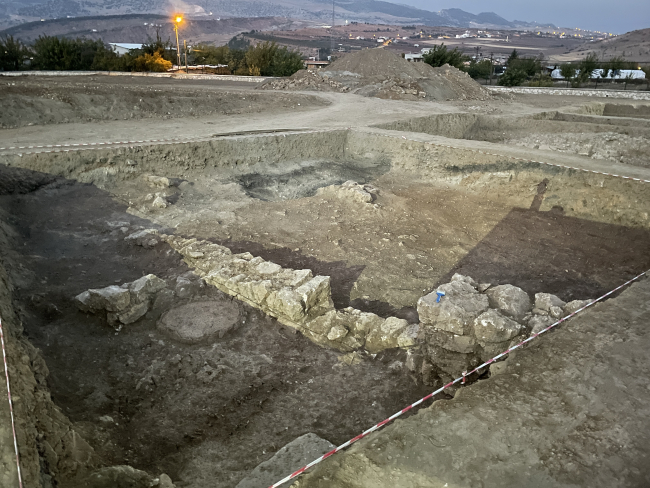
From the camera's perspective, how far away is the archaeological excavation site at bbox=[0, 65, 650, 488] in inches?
98.8

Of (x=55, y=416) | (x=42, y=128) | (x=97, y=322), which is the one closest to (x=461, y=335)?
(x=55, y=416)

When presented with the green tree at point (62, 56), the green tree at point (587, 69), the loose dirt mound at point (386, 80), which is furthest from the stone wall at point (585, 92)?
the green tree at point (62, 56)

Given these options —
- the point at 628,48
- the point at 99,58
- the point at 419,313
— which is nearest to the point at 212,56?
the point at 99,58

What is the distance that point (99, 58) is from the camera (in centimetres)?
2286

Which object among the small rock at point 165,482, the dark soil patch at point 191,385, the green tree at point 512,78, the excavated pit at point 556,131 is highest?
the green tree at point 512,78

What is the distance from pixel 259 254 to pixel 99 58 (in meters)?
22.1

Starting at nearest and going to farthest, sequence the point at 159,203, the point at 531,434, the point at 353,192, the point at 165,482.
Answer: the point at 531,434, the point at 165,482, the point at 159,203, the point at 353,192

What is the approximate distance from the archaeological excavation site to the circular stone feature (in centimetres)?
2

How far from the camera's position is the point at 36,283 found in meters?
5.07

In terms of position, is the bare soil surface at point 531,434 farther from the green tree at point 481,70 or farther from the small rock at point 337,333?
the green tree at point 481,70

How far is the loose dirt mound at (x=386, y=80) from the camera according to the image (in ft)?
57.6

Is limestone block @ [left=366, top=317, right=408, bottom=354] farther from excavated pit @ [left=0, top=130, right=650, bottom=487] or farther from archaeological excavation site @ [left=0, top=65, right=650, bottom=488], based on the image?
excavated pit @ [left=0, top=130, right=650, bottom=487]

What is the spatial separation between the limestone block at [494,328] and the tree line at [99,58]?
2373cm

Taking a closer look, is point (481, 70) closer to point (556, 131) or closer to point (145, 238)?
point (556, 131)
